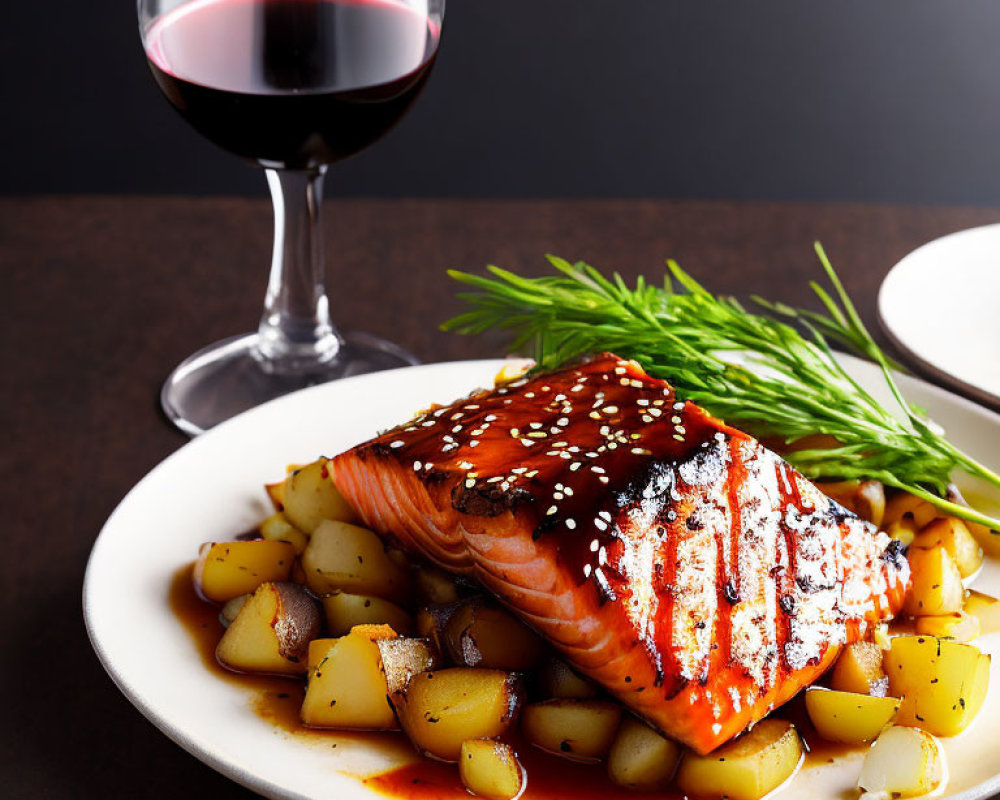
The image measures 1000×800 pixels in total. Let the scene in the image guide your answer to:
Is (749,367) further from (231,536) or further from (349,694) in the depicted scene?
(349,694)

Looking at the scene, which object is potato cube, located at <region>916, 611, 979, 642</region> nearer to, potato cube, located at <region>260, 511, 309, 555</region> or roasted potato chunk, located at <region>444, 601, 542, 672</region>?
roasted potato chunk, located at <region>444, 601, 542, 672</region>

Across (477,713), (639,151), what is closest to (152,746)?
(477,713)

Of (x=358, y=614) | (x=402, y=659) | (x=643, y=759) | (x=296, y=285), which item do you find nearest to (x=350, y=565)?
(x=358, y=614)

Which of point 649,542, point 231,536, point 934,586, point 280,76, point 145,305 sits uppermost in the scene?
point 280,76

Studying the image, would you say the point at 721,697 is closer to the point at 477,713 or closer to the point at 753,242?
the point at 477,713

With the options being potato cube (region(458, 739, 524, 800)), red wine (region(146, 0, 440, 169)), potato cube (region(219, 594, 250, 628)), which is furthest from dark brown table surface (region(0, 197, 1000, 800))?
red wine (region(146, 0, 440, 169))
